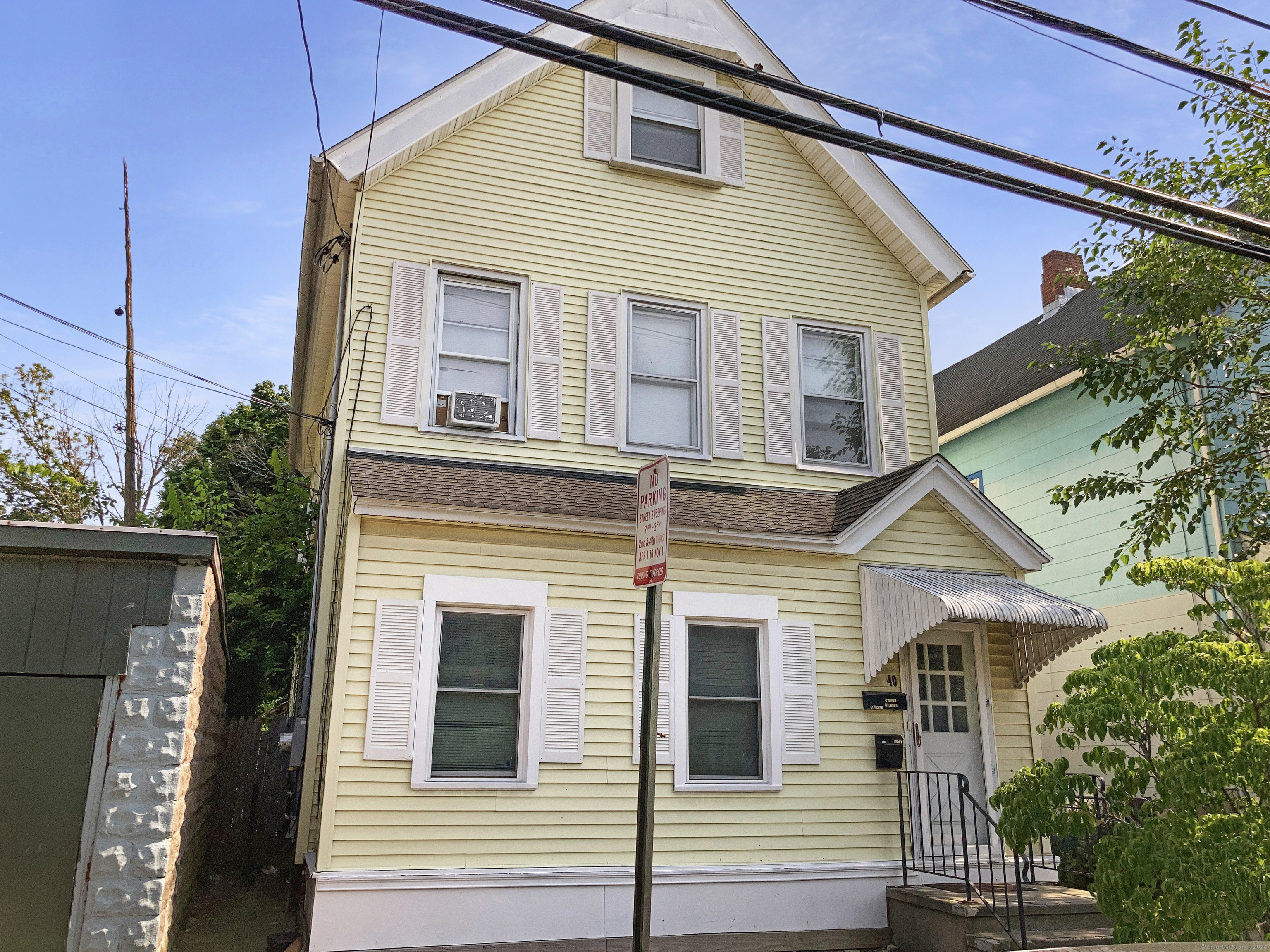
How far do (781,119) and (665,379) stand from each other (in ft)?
17.2

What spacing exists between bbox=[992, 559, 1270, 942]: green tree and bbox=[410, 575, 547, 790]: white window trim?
3727mm

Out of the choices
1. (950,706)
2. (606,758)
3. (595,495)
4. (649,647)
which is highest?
(595,495)

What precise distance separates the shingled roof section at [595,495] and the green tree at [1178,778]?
11.6ft

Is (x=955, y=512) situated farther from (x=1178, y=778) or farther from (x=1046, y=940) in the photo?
(x=1178, y=778)

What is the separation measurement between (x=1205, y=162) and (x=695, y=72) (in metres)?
5.36

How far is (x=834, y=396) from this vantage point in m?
11.0

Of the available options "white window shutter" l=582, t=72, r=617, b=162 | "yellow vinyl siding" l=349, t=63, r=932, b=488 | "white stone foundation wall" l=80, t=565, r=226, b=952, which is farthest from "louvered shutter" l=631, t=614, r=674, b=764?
"white window shutter" l=582, t=72, r=617, b=162

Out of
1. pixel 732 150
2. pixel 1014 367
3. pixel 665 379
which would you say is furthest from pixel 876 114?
pixel 1014 367

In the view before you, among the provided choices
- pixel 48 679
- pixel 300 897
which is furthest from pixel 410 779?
pixel 48 679

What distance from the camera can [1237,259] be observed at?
9914 mm

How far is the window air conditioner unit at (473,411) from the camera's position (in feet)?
31.0

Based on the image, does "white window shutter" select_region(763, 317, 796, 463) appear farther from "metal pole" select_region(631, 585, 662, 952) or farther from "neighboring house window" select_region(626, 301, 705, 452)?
"metal pole" select_region(631, 585, 662, 952)

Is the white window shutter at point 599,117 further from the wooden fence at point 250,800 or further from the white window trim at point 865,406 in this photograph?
the wooden fence at point 250,800

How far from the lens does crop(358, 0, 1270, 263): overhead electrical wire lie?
15.9 feet
